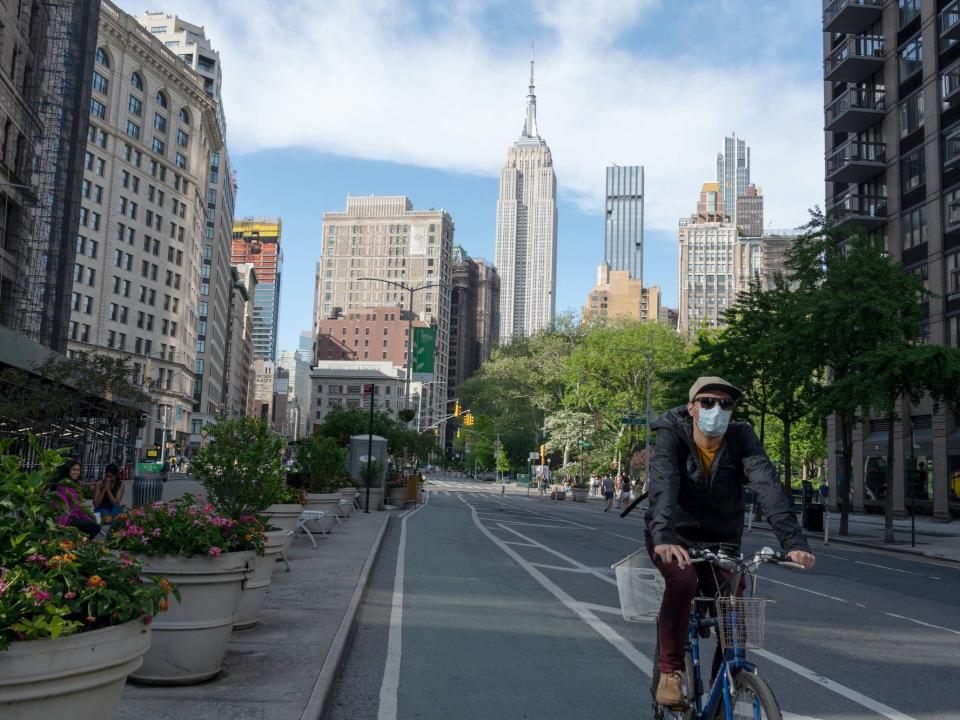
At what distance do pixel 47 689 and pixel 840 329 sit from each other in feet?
89.7

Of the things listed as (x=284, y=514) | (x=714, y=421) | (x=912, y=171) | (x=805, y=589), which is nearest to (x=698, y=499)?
(x=714, y=421)

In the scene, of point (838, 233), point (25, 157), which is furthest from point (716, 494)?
point (25, 157)

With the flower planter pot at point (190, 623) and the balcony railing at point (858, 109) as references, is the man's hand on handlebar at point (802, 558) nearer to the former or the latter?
the flower planter pot at point (190, 623)

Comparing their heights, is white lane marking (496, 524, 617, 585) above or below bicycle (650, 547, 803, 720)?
below

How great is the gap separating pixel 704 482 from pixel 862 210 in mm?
45745

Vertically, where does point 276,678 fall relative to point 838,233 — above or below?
below

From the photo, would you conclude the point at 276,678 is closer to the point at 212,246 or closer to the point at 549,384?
the point at 549,384

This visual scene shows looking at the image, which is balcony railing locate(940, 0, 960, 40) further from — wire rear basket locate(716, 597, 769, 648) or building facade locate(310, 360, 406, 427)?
building facade locate(310, 360, 406, 427)

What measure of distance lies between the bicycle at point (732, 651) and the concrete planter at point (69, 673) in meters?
2.68

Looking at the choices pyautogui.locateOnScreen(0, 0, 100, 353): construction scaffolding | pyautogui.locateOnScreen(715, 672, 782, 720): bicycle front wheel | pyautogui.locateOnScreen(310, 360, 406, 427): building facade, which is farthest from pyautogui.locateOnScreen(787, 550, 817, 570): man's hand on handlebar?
pyautogui.locateOnScreen(310, 360, 406, 427): building facade

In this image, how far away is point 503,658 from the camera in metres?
7.94

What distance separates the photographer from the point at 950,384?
25.5m

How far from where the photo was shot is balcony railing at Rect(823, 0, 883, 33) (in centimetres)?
4625

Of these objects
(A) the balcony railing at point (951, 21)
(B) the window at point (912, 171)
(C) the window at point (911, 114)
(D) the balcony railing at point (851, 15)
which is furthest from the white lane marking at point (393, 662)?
(D) the balcony railing at point (851, 15)
